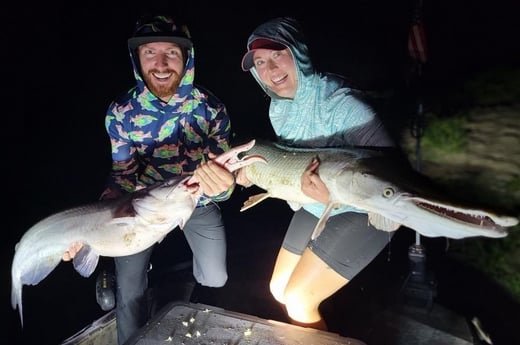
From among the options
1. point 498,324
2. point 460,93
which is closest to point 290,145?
point 498,324

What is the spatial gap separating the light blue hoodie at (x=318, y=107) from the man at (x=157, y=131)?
0.54m

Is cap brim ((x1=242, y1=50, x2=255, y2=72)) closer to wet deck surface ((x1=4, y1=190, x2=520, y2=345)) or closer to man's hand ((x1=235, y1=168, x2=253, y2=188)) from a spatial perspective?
man's hand ((x1=235, y1=168, x2=253, y2=188))

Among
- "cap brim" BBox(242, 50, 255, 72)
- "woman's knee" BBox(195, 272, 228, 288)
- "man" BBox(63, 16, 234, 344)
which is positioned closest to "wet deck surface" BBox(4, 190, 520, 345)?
"woman's knee" BBox(195, 272, 228, 288)

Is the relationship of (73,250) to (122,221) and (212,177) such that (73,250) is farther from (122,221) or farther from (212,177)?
(212,177)

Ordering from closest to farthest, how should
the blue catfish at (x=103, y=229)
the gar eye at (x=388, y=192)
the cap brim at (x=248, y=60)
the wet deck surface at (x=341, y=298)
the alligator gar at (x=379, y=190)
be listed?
the alligator gar at (x=379, y=190) → the gar eye at (x=388, y=192) → the blue catfish at (x=103, y=229) → the cap brim at (x=248, y=60) → the wet deck surface at (x=341, y=298)

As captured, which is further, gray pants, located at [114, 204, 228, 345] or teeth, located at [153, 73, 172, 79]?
gray pants, located at [114, 204, 228, 345]

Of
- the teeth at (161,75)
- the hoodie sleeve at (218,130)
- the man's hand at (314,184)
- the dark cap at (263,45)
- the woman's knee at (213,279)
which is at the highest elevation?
the dark cap at (263,45)

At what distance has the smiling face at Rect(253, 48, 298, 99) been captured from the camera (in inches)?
105

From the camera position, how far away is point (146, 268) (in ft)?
10.8

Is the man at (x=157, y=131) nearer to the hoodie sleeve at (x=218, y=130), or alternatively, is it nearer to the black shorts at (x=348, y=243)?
the hoodie sleeve at (x=218, y=130)

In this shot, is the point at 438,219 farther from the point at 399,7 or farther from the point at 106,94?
the point at 399,7

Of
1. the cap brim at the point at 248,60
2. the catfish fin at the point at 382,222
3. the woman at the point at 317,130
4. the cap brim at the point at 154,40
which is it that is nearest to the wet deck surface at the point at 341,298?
the woman at the point at 317,130

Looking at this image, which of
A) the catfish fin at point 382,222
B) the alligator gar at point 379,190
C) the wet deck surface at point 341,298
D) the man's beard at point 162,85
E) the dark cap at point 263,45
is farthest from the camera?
the wet deck surface at point 341,298

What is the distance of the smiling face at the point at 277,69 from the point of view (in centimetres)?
267
